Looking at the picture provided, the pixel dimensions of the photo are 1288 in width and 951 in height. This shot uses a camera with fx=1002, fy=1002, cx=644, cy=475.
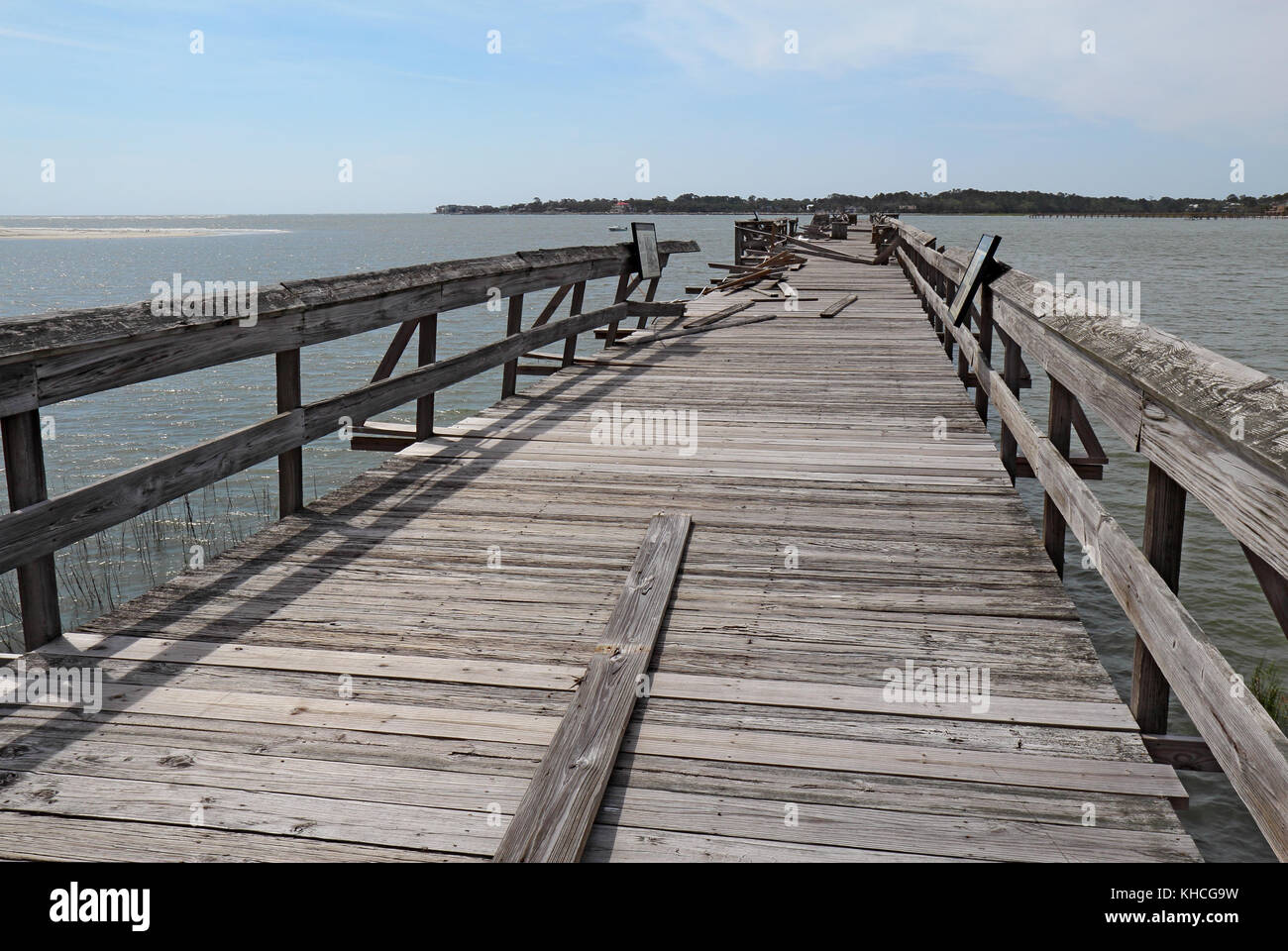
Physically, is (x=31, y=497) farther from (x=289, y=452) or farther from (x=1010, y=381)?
(x=1010, y=381)

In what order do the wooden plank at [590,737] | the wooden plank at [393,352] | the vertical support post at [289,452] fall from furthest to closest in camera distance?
the wooden plank at [393,352] → the vertical support post at [289,452] → the wooden plank at [590,737]

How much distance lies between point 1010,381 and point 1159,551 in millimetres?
4331

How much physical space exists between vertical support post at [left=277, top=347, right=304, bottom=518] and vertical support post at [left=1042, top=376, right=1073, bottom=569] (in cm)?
353

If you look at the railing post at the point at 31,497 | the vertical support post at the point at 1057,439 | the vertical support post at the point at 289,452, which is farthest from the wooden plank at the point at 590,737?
the vertical support post at the point at 289,452

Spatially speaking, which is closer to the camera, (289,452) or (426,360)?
(289,452)

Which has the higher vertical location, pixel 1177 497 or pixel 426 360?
pixel 426 360

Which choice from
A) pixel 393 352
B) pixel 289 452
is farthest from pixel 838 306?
pixel 289 452

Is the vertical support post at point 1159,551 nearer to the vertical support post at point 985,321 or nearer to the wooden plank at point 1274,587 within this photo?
the wooden plank at point 1274,587

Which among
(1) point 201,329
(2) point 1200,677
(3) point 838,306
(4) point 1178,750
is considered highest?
(3) point 838,306

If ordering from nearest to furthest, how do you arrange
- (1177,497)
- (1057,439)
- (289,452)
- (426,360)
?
(1177,497)
(1057,439)
(289,452)
(426,360)

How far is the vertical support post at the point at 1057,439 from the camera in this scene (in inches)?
175

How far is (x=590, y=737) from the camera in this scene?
287cm

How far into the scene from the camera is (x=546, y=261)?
27.7ft

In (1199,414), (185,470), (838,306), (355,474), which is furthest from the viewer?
(838,306)
